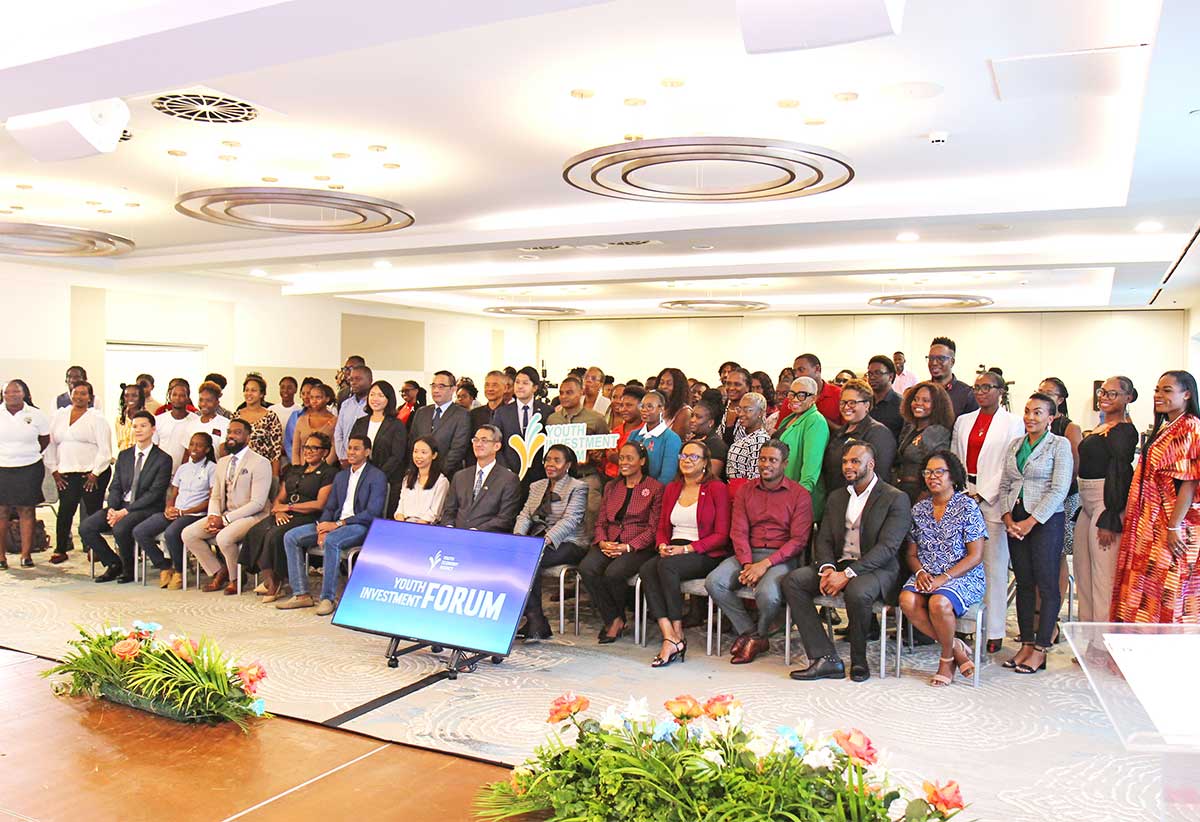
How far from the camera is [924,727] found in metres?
4.80

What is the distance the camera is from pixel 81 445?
352 inches

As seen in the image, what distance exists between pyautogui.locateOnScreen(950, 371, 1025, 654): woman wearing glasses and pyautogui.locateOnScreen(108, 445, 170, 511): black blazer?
6.15m

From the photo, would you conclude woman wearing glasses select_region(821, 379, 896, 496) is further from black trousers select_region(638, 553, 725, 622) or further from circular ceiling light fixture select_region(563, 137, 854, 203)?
circular ceiling light fixture select_region(563, 137, 854, 203)

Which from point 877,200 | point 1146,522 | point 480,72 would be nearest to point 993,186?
point 877,200

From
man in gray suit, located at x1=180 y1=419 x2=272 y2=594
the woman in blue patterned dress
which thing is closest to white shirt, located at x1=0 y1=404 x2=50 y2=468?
man in gray suit, located at x1=180 y1=419 x2=272 y2=594

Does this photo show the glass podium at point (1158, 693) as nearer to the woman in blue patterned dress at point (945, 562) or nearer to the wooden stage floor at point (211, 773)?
the wooden stage floor at point (211, 773)

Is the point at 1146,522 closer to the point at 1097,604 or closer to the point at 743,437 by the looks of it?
the point at 1097,604

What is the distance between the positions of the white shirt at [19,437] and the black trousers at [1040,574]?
26.4ft

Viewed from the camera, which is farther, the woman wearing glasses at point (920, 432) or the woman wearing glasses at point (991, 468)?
the woman wearing glasses at point (920, 432)

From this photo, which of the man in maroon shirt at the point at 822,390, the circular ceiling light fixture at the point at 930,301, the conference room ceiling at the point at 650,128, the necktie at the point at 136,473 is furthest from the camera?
the circular ceiling light fixture at the point at 930,301

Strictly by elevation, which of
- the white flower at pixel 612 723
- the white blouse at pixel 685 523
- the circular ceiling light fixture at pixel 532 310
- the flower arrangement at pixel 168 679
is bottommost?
the flower arrangement at pixel 168 679

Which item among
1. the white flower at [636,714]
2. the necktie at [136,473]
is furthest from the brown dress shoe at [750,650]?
the necktie at [136,473]

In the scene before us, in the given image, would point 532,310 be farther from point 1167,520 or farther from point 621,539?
point 1167,520

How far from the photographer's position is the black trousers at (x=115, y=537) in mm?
8141
